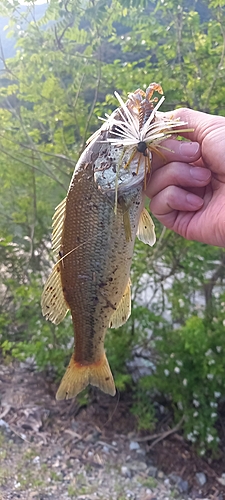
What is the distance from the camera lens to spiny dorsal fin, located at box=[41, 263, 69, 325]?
159 centimetres

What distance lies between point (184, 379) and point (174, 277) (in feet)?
2.53

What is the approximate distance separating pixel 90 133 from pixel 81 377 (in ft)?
6.73

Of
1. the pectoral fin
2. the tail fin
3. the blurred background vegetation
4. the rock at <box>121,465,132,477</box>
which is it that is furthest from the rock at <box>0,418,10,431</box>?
the pectoral fin

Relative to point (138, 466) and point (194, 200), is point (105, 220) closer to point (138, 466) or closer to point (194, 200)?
point (194, 200)

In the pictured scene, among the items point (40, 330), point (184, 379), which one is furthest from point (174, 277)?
point (40, 330)

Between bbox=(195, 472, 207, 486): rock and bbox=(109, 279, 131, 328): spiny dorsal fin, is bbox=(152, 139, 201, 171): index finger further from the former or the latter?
bbox=(195, 472, 207, 486): rock

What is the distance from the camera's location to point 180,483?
2.96 m

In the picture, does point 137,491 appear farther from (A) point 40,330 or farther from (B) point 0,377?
(B) point 0,377

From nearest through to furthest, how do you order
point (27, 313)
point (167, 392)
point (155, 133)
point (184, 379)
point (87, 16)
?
point (155, 133) < point (87, 16) < point (184, 379) < point (167, 392) < point (27, 313)

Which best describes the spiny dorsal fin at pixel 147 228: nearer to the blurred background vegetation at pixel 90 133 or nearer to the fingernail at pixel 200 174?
the fingernail at pixel 200 174

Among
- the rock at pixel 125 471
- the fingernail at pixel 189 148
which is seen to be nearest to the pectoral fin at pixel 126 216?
the fingernail at pixel 189 148

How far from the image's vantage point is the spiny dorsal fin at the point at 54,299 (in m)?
1.59

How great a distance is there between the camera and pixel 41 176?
337 centimetres

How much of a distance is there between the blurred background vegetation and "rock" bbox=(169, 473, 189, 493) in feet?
0.80
